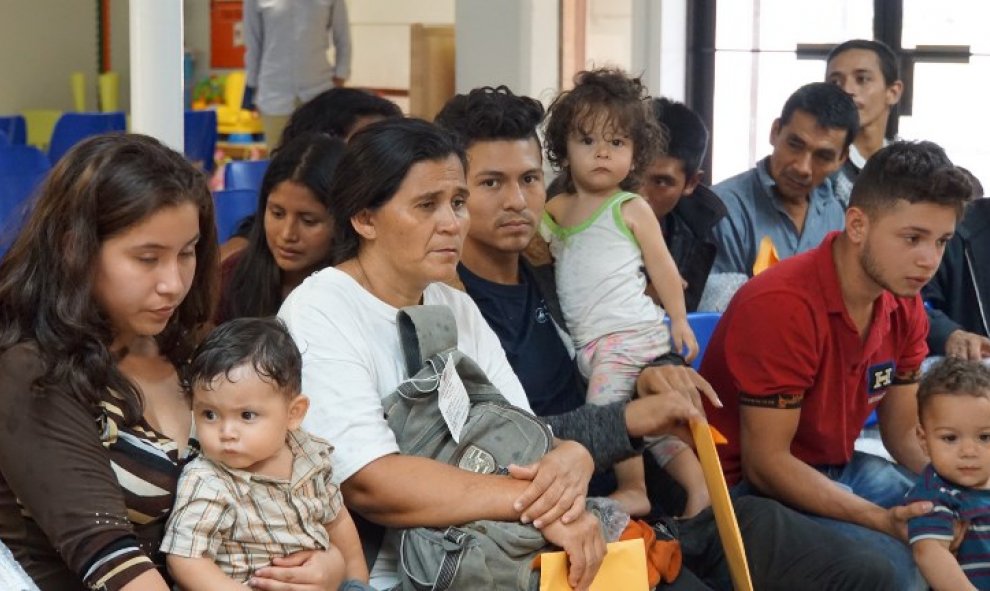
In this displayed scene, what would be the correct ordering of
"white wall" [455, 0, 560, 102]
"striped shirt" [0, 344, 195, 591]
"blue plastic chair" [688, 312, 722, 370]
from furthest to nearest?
"white wall" [455, 0, 560, 102] < "blue plastic chair" [688, 312, 722, 370] < "striped shirt" [0, 344, 195, 591]

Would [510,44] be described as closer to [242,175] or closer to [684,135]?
[242,175]

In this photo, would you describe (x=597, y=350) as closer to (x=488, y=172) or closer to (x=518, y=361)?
(x=518, y=361)

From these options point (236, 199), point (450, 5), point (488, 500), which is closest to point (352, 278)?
point (488, 500)

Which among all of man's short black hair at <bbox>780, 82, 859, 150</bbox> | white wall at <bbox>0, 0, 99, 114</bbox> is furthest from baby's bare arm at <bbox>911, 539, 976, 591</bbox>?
white wall at <bbox>0, 0, 99, 114</bbox>

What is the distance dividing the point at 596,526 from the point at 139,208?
1004 mm

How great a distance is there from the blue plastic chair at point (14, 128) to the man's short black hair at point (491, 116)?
18.7 ft

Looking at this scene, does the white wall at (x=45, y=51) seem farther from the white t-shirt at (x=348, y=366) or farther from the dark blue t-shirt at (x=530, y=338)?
the white t-shirt at (x=348, y=366)

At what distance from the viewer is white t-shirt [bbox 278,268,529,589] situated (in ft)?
8.02

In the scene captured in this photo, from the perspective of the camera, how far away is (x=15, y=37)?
465 inches

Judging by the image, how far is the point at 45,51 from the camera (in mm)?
12086

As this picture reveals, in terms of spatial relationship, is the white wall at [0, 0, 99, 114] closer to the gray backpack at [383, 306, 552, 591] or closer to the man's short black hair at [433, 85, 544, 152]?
the man's short black hair at [433, 85, 544, 152]

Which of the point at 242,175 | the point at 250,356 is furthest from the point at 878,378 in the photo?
the point at 242,175

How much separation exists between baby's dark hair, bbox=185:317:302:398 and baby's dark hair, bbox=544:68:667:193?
1.43m

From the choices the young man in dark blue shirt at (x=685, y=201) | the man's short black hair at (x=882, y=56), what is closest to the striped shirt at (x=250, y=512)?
the young man in dark blue shirt at (x=685, y=201)
